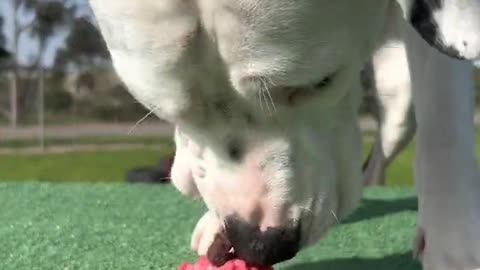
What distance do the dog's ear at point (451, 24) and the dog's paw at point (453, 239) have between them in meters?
0.30

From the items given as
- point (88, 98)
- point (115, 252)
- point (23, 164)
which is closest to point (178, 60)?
point (115, 252)

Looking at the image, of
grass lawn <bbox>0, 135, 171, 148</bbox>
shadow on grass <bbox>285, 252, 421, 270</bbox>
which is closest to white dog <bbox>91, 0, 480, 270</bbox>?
shadow on grass <bbox>285, 252, 421, 270</bbox>

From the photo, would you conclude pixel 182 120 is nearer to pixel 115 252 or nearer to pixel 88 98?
pixel 115 252

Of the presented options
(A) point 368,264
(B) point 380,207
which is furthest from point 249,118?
(B) point 380,207

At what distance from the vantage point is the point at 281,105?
0.95 metres

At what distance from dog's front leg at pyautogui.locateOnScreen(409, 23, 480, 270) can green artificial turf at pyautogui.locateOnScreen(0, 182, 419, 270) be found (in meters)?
0.13

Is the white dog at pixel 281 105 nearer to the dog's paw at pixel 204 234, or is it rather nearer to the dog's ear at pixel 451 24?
the dog's ear at pixel 451 24

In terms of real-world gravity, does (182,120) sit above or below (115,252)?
above

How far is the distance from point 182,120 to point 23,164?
7.17 meters

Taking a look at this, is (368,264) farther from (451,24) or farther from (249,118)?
(451,24)

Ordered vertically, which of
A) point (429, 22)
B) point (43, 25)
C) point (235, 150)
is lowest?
point (43, 25)

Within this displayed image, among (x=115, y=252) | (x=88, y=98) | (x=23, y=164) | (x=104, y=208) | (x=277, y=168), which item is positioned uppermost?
(x=277, y=168)

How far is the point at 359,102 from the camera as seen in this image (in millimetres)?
1087

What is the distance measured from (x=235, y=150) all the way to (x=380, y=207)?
1.08m
